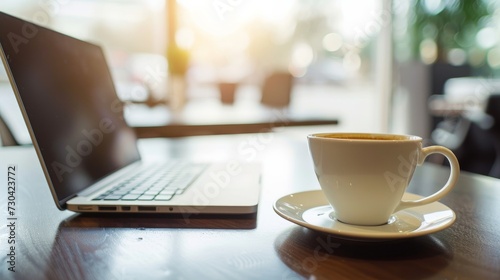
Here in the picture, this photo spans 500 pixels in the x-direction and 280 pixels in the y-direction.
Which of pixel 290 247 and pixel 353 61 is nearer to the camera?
pixel 290 247

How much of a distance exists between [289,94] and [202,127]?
1.57 meters

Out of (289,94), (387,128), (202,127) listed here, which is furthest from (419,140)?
(387,128)

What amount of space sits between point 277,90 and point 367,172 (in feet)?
8.73

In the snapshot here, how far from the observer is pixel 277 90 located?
302 centimetres

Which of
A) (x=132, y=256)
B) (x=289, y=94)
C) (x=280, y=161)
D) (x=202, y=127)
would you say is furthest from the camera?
(x=289, y=94)

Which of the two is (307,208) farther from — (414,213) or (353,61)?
(353,61)

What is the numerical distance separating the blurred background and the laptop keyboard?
2.29m

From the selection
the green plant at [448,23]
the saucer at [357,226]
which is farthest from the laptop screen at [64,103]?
the green plant at [448,23]

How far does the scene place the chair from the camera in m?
2.91

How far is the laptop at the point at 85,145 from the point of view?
45 cm

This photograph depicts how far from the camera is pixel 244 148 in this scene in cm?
108

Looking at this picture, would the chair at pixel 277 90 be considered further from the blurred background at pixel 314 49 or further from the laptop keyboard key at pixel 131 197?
the laptop keyboard key at pixel 131 197

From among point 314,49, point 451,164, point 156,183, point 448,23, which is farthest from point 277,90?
point 451,164

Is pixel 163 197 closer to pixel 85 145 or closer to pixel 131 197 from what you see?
pixel 131 197
